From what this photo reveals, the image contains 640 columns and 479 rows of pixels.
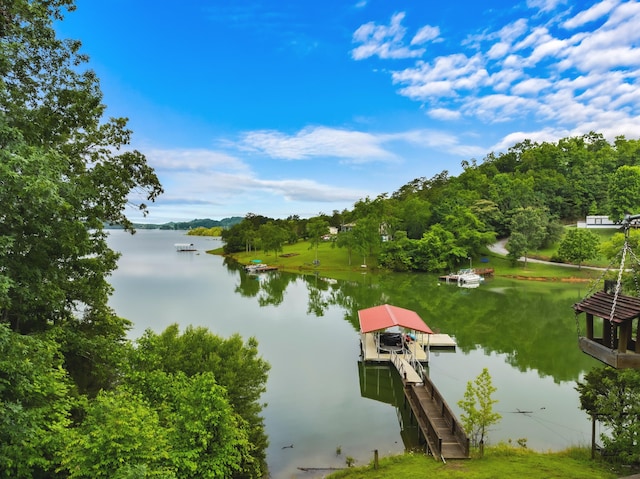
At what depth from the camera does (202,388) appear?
6992 millimetres

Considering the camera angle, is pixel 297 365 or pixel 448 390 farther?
pixel 297 365

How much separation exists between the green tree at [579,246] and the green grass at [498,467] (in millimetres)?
43411

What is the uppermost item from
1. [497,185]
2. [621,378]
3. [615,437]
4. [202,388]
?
[497,185]

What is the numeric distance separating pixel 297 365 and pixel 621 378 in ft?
43.7

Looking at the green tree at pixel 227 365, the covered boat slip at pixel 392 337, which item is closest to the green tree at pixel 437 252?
the covered boat slip at pixel 392 337

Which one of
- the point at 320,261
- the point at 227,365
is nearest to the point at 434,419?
the point at 227,365

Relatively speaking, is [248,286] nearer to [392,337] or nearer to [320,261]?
[320,261]

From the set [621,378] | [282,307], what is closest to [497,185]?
[282,307]

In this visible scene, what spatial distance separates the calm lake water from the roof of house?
7753 mm

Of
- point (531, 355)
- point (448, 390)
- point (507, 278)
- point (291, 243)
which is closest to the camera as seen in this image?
point (448, 390)

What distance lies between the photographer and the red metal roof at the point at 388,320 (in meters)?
18.6

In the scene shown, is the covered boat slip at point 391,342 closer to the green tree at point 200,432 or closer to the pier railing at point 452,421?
the pier railing at point 452,421

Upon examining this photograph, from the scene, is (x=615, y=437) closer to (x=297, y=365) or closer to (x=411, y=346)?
(x=411, y=346)

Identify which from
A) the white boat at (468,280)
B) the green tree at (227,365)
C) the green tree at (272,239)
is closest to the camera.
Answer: the green tree at (227,365)
